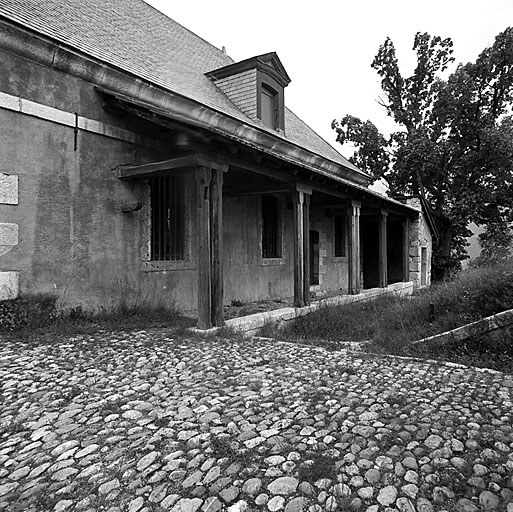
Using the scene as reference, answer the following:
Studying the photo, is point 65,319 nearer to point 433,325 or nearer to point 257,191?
point 257,191

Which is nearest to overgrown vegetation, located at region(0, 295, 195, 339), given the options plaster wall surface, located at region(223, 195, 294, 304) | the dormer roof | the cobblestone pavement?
the cobblestone pavement

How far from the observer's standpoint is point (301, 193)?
838 cm

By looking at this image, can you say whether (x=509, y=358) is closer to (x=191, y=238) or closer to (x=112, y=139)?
(x=191, y=238)

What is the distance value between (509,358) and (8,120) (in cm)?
693

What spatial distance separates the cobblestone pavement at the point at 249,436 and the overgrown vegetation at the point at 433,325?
0.83 meters

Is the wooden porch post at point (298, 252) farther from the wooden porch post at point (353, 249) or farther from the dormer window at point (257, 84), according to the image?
the dormer window at point (257, 84)

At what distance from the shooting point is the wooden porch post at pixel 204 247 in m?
5.99

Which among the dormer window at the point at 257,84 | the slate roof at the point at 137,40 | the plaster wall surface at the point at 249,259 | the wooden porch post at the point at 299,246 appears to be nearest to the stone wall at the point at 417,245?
the slate roof at the point at 137,40

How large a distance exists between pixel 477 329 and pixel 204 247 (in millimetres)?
3799

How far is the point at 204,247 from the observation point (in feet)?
19.9

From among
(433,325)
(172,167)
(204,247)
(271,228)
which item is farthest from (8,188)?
(271,228)

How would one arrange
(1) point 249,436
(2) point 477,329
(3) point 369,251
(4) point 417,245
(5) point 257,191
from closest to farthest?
(1) point 249,436 < (2) point 477,329 < (5) point 257,191 < (4) point 417,245 < (3) point 369,251

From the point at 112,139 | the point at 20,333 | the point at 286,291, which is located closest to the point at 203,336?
the point at 20,333

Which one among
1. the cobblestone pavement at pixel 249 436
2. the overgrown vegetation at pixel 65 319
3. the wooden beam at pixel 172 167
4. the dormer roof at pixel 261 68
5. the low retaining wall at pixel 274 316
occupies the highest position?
the dormer roof at pixel 261 68
